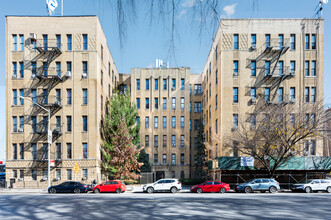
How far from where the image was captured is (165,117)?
5544 cm

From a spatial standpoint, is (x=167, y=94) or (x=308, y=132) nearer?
(x=308, y=132)

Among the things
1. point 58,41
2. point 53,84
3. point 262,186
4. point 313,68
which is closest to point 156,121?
point 53,84

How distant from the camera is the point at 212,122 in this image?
44125 millimetres

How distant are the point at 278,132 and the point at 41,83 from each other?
31.8 m

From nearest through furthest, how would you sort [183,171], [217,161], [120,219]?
[120,219]
[217,161]
[183,171]

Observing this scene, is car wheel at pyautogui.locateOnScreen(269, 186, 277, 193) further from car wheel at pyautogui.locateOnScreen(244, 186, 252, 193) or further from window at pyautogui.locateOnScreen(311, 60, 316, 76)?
window at pyautogui.locateOnScreen(311, 60, 316, 76)

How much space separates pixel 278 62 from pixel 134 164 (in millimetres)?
24591

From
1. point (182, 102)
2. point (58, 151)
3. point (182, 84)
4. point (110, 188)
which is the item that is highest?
point (182, 84)

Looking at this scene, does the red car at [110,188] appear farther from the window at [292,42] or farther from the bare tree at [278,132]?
the window at [292,42]

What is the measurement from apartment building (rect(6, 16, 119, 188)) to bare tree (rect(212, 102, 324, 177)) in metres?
20.1

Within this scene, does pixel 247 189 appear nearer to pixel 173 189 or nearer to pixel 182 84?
pixel 173 189

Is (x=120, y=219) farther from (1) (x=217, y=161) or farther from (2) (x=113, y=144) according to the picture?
(2) (x=113, y=144)

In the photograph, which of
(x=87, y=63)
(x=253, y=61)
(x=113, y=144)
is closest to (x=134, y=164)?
(x=113, y=144)

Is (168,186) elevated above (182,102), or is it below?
below
